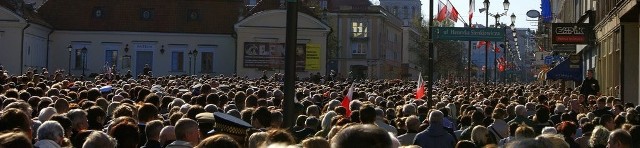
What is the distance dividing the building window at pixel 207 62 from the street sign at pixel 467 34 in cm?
5291

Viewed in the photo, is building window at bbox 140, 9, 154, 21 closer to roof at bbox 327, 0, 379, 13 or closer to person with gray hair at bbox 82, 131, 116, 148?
roof at bbox 327, 0, 379, 13

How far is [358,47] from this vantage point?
11925 cm

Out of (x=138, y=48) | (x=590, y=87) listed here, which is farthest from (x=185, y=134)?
(x=138, y=48)

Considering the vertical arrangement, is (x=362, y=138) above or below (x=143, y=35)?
below

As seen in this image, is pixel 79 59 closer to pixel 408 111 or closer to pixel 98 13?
pixel 98 13

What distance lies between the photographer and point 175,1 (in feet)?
286

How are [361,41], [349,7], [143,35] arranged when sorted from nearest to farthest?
[143,35] < [361,41] < [349,7]

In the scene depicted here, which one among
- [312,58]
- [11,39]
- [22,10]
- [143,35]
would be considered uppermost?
[22,10]

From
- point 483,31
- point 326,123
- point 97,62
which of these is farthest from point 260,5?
point 326,123

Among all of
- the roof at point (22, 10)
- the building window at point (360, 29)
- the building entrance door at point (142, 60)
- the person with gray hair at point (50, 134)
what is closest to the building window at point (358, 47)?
the building window at point (360, 29)

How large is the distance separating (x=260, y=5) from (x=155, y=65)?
8.87 metres

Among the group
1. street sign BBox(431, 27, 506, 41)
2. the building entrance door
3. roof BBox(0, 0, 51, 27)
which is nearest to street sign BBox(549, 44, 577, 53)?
street sign BBox(431, 27, 506, 41)

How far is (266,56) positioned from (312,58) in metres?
3.70

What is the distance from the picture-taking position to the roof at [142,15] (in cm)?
8588
